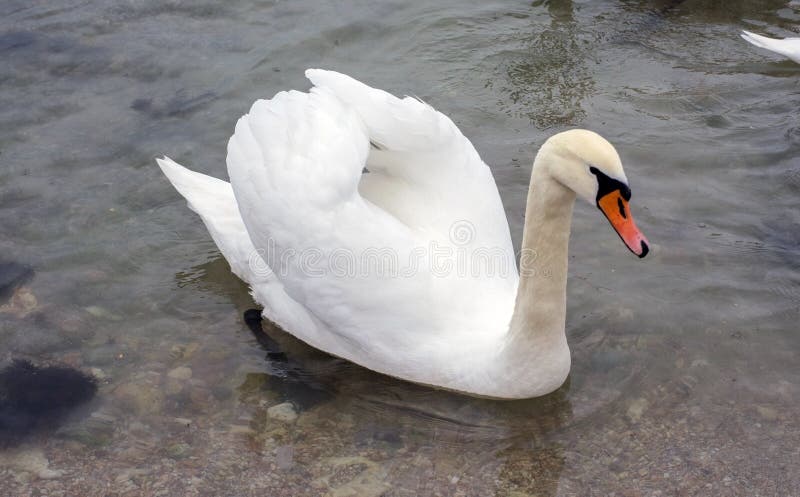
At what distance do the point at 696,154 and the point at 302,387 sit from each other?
3508 mm

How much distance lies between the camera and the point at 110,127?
25.5 feet

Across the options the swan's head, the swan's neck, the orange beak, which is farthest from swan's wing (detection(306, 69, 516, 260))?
the orange beak

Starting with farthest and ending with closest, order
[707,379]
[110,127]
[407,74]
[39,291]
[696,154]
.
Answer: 1. [407,74]
2. [110,127]
3. [696,154]
4. [39,291]
5. [707,379]

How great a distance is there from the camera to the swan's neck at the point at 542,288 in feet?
14.5

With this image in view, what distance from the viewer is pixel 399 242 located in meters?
4.96

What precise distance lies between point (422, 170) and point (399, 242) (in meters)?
0.56

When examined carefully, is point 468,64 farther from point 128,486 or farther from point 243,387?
point 128,486

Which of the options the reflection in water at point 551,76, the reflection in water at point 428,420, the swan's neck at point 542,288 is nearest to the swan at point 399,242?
the swan's neck at point 542,288

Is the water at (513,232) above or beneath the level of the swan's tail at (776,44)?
beneath

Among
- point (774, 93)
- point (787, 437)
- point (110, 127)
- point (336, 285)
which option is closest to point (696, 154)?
point (774, 93)

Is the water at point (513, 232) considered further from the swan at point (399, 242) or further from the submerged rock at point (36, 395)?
the swan at point (399, 242)

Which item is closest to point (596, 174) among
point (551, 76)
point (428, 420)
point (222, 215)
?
point (428, 420)

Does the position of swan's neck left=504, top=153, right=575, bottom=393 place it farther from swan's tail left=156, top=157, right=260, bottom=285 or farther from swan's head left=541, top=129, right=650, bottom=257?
swan's tail left=156, top=157, right=260, bottom=285

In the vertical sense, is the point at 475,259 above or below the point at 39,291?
above
